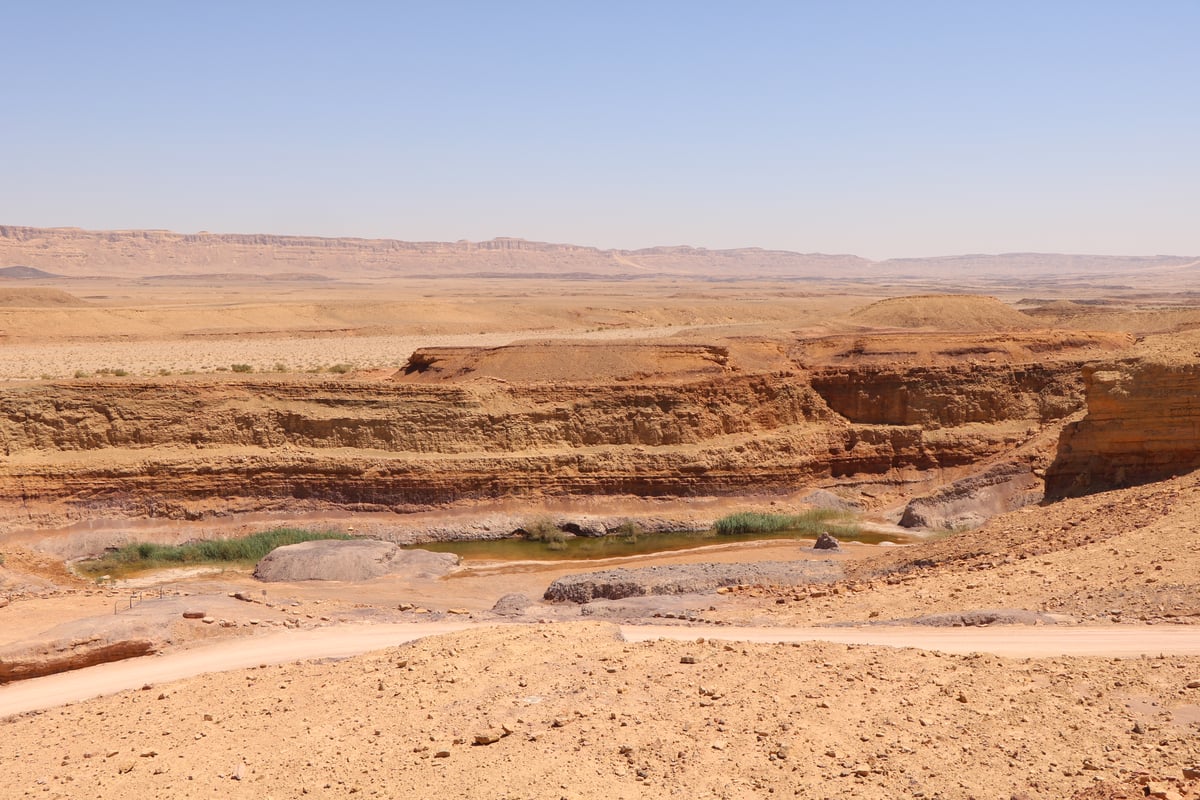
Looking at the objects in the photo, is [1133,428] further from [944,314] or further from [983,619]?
[944,314]

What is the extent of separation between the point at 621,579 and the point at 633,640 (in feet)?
27.3

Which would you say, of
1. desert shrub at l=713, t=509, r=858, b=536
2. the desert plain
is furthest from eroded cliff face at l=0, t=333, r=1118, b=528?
desert shrub at l=713, t=509, r=858, b=536

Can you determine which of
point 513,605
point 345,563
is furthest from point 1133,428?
point 345,563

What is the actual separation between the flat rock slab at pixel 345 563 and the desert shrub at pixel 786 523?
841 centimetres

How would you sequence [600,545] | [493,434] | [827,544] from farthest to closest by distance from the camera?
[493,434], [600,545], [827,544]

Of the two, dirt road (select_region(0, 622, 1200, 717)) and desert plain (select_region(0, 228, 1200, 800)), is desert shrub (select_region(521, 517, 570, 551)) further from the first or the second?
→ dirt road (select_region(0, 622, 1200, 717))

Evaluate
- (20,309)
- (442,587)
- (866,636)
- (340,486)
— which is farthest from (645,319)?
(866,636)

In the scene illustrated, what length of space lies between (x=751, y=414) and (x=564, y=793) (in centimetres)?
2646

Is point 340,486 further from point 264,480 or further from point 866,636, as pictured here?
point 866,636

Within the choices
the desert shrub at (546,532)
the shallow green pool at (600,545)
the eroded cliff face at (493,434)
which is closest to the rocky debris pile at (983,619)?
the shallow green pool at (600,545)

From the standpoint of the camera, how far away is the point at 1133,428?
23.8 m

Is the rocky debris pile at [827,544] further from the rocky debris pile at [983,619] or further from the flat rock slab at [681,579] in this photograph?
the rocky debris pile at [983,619]

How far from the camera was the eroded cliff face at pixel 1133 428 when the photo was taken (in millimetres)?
23078

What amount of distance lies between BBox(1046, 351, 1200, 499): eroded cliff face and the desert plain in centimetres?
7
